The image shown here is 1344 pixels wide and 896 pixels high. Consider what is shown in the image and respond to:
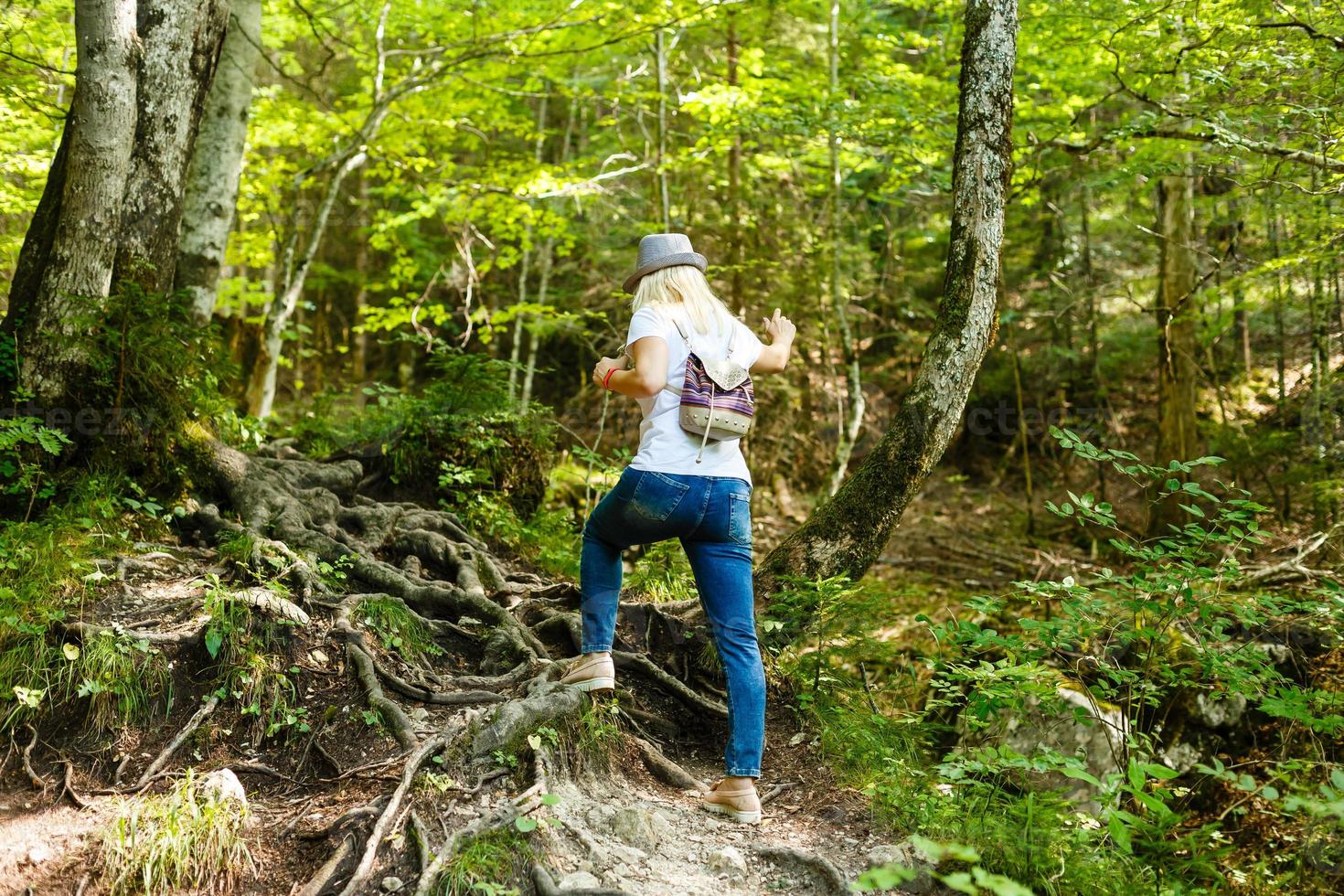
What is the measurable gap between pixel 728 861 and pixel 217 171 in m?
8.03

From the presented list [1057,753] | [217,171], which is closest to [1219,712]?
[1057,753]

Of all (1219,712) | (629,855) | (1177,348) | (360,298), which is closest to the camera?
(629,855)

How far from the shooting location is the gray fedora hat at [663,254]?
3.81 m

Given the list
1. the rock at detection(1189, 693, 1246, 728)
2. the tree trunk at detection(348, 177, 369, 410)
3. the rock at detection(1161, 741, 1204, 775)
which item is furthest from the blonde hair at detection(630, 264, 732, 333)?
the tree trunk at detection(348, 177, 369, 410)

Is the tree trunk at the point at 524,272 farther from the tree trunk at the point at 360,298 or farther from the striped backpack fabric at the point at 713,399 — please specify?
the striped backpack fabric at the point at 713,399

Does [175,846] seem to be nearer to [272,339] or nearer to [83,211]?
[83,211]

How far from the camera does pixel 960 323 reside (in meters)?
5.27

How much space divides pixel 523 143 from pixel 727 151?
6.82 meters

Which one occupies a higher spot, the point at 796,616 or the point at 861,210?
the point at 861,210

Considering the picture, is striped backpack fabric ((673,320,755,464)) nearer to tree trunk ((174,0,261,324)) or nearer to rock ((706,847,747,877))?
rock ((706,847,747,877))

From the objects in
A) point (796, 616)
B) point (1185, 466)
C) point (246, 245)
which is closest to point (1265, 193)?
point (1185, 466)

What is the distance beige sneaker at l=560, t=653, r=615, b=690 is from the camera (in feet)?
13.3

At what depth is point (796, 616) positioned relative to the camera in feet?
16.1

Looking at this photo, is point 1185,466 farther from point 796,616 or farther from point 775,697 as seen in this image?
point 775,697
